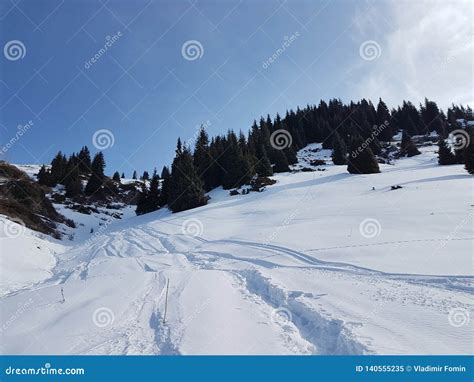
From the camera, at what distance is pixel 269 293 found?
8.34 meters

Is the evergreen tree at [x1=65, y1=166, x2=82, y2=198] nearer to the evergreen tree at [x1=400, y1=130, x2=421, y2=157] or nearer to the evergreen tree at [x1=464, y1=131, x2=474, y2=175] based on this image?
the evergreen tree at [x1=464, y1=131, x2=474, y2=175]

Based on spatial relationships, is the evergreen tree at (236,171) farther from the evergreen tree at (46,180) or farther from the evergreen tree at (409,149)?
the evergreen tree at (409,149)

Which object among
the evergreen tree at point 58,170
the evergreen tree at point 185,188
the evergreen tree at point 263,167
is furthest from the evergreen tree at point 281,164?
the evergreen tree at point 58,170

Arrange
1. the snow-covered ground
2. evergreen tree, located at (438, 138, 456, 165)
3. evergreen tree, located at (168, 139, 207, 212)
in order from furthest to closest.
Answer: evergreen tree, located at (438, 138, 456, 165) → evergreen tree, located at (168, 139, 207, 212) → the snow-covered ground

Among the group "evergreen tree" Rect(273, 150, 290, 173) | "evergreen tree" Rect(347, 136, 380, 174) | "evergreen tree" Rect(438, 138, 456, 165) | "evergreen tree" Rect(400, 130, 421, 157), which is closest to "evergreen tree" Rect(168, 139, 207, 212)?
"evergreen tree" Rect(273, 150, 290, 173)

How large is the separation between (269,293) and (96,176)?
60502 millimetres

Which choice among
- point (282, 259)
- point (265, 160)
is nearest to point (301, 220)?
point (282, 259)

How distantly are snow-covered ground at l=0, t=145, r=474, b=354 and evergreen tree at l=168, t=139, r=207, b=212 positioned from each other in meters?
18.6

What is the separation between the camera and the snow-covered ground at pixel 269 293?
17.7 ft

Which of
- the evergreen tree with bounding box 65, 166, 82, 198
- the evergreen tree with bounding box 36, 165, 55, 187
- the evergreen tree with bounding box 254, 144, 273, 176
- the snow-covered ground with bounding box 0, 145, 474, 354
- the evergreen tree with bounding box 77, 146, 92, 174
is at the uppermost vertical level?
the evergreen tree with bounding box 77, 146, 92, 174

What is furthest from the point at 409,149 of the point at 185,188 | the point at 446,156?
the point at 185,188

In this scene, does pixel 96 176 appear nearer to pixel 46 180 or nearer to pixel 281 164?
pixel 46 180

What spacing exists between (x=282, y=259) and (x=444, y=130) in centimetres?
9100

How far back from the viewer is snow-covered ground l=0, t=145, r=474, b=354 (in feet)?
17.7
